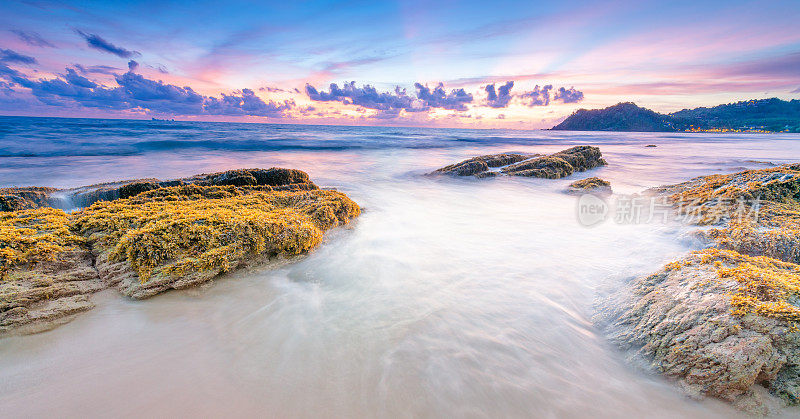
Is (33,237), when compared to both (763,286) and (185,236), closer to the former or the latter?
(185,236)

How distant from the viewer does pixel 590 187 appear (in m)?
9.23

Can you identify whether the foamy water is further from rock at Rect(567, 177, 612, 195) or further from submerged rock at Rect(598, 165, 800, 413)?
rock at Rect(567, 177, 612, 195)

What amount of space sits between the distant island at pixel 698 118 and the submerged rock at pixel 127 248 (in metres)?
148

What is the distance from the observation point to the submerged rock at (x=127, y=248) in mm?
2701

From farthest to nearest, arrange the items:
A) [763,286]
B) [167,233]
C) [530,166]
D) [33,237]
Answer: [530,166] < [167,233] < [33,237] < [763,286]

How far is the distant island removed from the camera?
10875 centimetres

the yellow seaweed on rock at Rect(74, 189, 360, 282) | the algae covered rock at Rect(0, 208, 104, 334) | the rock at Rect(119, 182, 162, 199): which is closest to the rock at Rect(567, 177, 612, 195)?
the yellow seaweed on rock at Rect(74, 189, 360, 282)

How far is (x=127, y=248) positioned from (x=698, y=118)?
573 feet

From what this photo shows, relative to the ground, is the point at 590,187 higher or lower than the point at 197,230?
lower

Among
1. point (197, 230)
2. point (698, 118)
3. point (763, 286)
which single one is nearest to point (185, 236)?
point (197, 230)

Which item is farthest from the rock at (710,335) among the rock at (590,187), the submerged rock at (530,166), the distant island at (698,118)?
the distant island at (698,118)

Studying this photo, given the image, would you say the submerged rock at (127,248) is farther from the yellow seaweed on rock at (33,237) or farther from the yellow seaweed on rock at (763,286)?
the yellow seaweed on rock at (763,286)

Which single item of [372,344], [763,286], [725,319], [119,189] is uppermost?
[119,189]

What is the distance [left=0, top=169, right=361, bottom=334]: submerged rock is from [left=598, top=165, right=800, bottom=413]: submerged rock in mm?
3834
